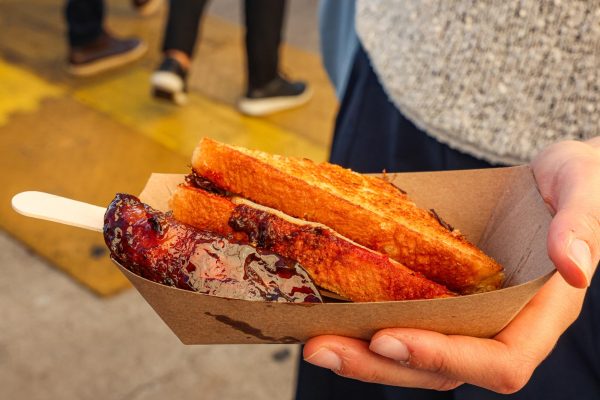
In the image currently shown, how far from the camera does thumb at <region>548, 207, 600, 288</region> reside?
1.02 m

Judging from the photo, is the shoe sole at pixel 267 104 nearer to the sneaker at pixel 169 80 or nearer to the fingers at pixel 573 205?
the sneaker at pixel 169 80

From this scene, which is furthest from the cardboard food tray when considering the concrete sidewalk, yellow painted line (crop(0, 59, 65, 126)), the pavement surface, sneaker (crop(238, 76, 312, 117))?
yellow painted line (crop(0, 59, 65, 126))

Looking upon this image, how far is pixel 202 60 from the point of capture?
5945 mm

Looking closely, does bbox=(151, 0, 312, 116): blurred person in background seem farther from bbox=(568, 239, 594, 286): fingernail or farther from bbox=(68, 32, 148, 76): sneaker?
bbox=(568, 239, 594, 286): fingernail

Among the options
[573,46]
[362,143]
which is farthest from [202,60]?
[573,46]

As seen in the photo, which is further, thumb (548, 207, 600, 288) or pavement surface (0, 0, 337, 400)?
pavement surface (0, 0, 337, 400)

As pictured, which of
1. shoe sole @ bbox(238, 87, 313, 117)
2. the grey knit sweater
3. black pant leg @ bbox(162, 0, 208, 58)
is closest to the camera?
the grey knit sweater

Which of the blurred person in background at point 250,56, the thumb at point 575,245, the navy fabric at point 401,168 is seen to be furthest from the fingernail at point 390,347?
the blurred person in background at point 250,56

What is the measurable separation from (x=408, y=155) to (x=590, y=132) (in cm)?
45

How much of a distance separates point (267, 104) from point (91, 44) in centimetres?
160

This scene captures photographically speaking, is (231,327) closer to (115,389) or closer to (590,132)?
(590,132)

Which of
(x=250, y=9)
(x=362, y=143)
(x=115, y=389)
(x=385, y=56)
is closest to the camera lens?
(x=385, y=56)

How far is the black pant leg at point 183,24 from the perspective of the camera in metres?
4.87

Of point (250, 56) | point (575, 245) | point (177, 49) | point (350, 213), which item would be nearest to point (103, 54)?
point (177, 49)
